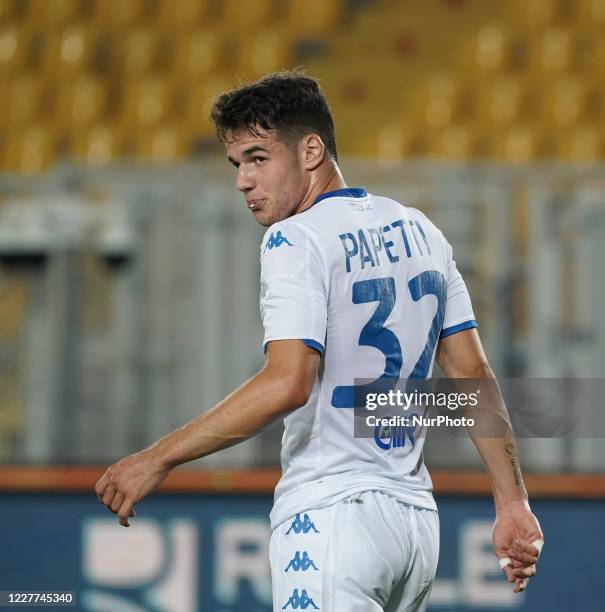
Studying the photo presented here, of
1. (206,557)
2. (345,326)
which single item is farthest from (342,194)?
(206,557)

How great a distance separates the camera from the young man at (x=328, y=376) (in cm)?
193

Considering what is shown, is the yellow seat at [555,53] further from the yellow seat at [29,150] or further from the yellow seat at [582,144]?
the yellow seat at [29,150]

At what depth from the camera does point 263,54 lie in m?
7.28

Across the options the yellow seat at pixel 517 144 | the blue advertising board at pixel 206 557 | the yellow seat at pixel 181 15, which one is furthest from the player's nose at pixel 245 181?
the yellow seat at pixel 181 15

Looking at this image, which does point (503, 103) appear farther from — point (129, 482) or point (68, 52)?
point (129, 482)

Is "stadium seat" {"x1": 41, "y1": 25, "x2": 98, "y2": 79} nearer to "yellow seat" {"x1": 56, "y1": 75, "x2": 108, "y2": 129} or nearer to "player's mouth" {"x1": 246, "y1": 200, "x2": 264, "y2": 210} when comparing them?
"yellow seat" {"x1": 56, "y1": 75, "x2": 108, "y2": 129}

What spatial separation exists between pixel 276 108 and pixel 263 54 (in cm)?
530

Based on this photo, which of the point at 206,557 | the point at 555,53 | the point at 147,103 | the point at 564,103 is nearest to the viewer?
the point at 206,557

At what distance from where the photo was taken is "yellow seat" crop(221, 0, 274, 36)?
7.54 m

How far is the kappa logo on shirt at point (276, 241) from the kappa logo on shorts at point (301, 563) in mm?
546

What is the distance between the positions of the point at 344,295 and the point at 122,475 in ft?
1.65

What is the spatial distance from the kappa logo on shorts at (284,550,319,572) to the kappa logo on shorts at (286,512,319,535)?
4 centimetres

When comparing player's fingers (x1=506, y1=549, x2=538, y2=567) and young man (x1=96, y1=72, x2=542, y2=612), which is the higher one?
young man (x1=96, y1=72, x2=542, y2=612)

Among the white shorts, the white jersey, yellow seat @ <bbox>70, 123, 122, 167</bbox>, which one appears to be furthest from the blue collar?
yellow seat @ <bbox>70, 123, 122, 167</bbox>
